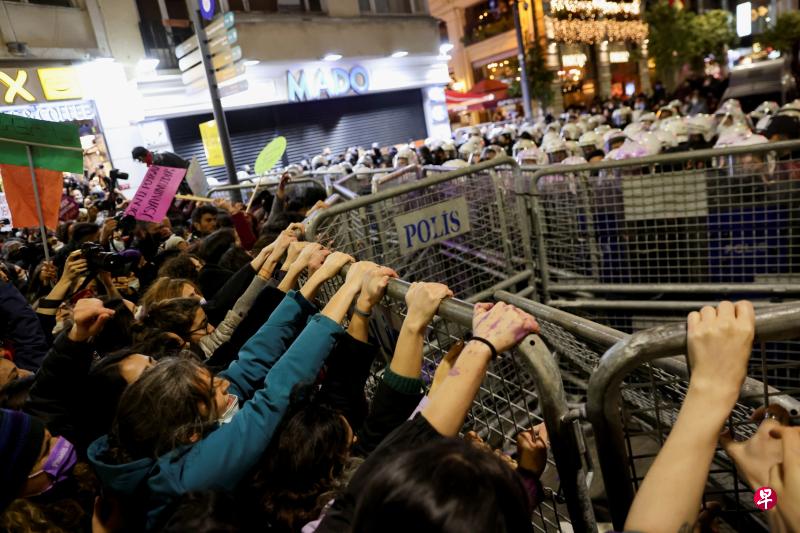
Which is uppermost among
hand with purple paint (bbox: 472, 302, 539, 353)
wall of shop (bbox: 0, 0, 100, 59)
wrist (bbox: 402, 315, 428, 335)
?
wall of shop (bbox: 0, 0, 100, 59)

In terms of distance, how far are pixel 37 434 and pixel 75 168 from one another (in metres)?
2.89

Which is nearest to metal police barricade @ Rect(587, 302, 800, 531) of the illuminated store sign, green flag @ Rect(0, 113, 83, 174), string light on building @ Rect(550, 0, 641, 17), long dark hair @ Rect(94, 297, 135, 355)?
long dark hair @ Rect(94, 297, 135, 355)

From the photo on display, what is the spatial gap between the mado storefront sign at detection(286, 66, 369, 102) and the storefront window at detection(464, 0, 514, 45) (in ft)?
68.0

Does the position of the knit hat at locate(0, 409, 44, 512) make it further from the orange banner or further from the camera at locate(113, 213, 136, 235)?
the camera at locate(113, 213, 136, 235)

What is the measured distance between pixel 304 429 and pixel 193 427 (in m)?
0.39

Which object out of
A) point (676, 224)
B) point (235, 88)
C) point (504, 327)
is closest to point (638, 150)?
point (676, 224)

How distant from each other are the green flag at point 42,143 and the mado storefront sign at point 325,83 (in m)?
16.1

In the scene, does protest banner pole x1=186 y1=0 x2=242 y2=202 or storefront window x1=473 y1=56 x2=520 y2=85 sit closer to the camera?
protest banner pole x1=186 y1=0 x2=242 y2=202

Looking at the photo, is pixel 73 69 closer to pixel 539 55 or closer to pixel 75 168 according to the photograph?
pixel 75 168

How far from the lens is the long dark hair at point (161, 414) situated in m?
1.66

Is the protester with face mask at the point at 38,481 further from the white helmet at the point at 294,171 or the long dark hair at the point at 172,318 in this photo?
the white helmet at the point at 294,171

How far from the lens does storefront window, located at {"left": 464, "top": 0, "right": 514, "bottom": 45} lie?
1457 inches

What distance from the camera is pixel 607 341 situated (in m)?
1.76

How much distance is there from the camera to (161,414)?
168 centimetres
